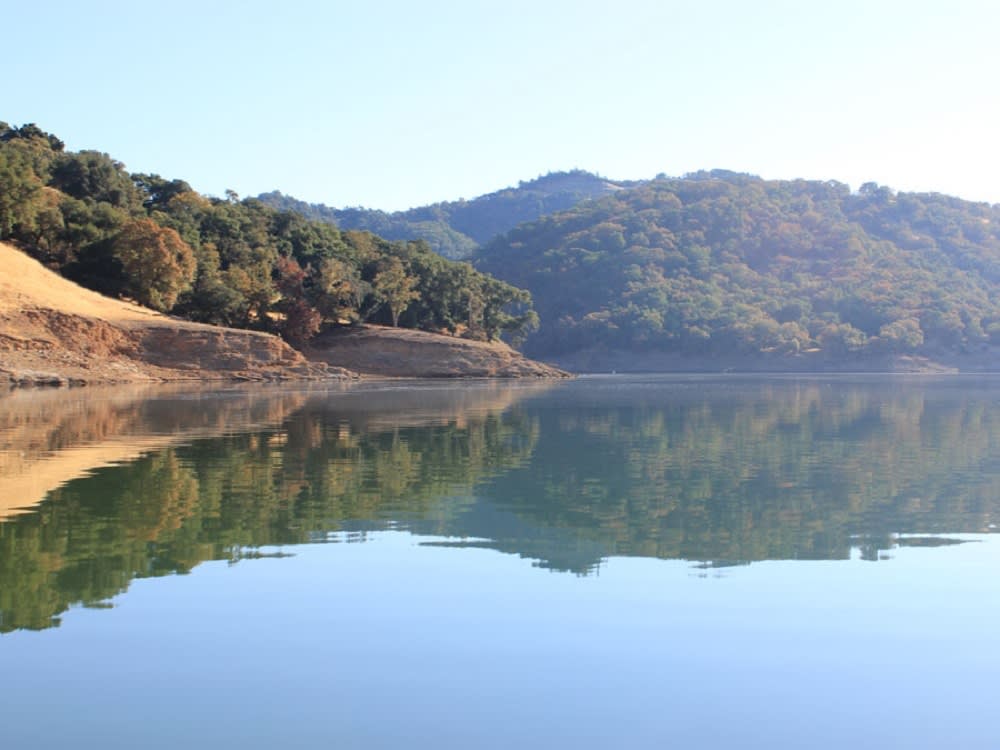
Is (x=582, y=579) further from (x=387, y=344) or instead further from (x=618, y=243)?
(x=618, y=243)

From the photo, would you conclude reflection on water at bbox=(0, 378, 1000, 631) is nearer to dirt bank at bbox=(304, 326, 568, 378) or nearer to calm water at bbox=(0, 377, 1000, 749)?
calm water at bbox=(0, 377, 1000, 749)

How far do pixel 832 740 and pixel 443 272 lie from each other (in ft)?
314

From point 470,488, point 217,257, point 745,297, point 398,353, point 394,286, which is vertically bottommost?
point 470,488

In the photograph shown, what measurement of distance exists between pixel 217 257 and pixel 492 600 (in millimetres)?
77956

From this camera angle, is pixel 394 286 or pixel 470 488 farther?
pixel 394 286

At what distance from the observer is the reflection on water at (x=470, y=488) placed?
539 inches

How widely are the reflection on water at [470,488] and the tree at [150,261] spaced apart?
→ 37.5 meters

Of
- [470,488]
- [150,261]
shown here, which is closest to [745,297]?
[150,261]

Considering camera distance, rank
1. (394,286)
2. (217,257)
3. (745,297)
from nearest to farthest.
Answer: (217,257) → (394,286) → (745,297)

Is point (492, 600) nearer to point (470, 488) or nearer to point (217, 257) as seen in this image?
point (470, 488)

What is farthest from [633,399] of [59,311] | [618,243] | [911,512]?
[618,243]

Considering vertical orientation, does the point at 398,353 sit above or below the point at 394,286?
below

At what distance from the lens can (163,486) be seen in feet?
60.8

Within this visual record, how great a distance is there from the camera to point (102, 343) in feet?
217
